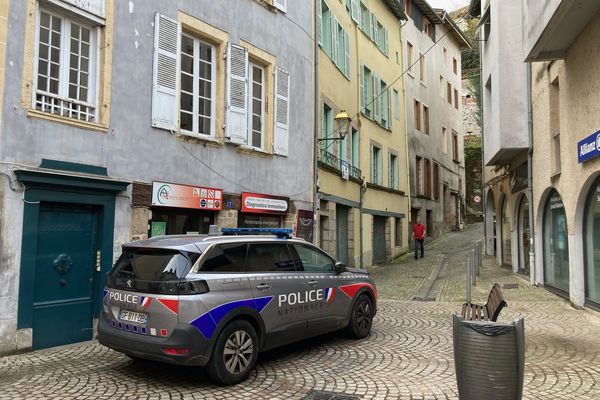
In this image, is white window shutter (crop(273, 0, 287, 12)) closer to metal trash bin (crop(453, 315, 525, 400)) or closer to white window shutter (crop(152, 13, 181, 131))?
white window shutter (crop(152, 13, 181, 131))

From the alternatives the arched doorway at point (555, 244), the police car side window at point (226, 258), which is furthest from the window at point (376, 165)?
the police car side window at point (226, 258)

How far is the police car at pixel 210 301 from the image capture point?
16.4ft

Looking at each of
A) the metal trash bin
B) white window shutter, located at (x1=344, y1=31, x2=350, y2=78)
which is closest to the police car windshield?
the metal trash bin

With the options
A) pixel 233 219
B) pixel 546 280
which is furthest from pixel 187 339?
pixel 546 280

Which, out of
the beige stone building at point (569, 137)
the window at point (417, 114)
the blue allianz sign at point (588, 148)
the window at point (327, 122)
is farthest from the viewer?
the window at point (417, 114)

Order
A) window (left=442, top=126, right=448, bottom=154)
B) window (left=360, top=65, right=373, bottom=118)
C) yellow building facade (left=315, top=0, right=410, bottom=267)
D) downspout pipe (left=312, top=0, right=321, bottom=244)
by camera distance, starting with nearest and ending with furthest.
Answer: downspout pipe (left=312, top=0, right=321, bottom=244)
yellow building facade (left=315, top=0, right=410, bottom=267)
window (left=360, top=65, right=373, bottom=118)
window (left=442, top=126, right=448, bottom=154)

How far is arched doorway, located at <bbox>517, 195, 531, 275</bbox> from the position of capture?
14.2 m

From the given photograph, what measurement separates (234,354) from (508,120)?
10485 mm

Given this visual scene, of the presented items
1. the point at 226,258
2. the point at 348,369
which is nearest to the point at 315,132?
the point at 226,258

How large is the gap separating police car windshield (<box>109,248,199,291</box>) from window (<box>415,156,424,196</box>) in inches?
812

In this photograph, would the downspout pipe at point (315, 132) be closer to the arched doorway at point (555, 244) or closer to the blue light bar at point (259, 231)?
the arched doorway at point (555, 244)

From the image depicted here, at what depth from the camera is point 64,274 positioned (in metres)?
7.24

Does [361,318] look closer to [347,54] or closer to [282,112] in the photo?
[282,112]

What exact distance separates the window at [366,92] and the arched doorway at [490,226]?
635cm
